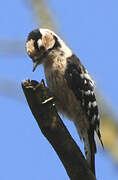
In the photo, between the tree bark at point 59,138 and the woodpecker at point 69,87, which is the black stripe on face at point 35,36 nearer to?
the woodpecker at point 69,87

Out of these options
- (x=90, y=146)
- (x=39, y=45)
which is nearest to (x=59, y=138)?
(x=90, y=146)

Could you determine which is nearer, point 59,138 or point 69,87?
point 59,138

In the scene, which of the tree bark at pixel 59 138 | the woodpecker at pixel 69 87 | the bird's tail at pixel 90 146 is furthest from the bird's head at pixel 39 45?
the tree bark at pixel 59 138

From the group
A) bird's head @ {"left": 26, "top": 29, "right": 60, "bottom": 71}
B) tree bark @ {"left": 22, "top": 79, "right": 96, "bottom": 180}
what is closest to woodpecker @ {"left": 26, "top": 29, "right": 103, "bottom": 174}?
bird's head @ {"left": 26, "top": 29, "right": 60, "bottom": 71}

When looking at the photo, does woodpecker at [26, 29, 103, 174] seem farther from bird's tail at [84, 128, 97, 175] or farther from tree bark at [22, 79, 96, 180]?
tree bark at [22, 79, 96, 180]

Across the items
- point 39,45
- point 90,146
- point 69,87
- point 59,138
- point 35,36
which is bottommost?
point 90,146

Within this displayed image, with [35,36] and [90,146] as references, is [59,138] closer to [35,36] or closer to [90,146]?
[90,146]

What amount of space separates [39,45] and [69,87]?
60cm

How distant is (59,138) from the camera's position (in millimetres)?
3256

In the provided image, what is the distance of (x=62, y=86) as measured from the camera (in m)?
4.75

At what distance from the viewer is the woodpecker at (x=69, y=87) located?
4.73 meters

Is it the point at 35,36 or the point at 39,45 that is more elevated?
the point at 35,36

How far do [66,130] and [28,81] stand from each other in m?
0.52

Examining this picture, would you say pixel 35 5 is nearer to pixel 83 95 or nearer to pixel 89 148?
pixel 83 95
